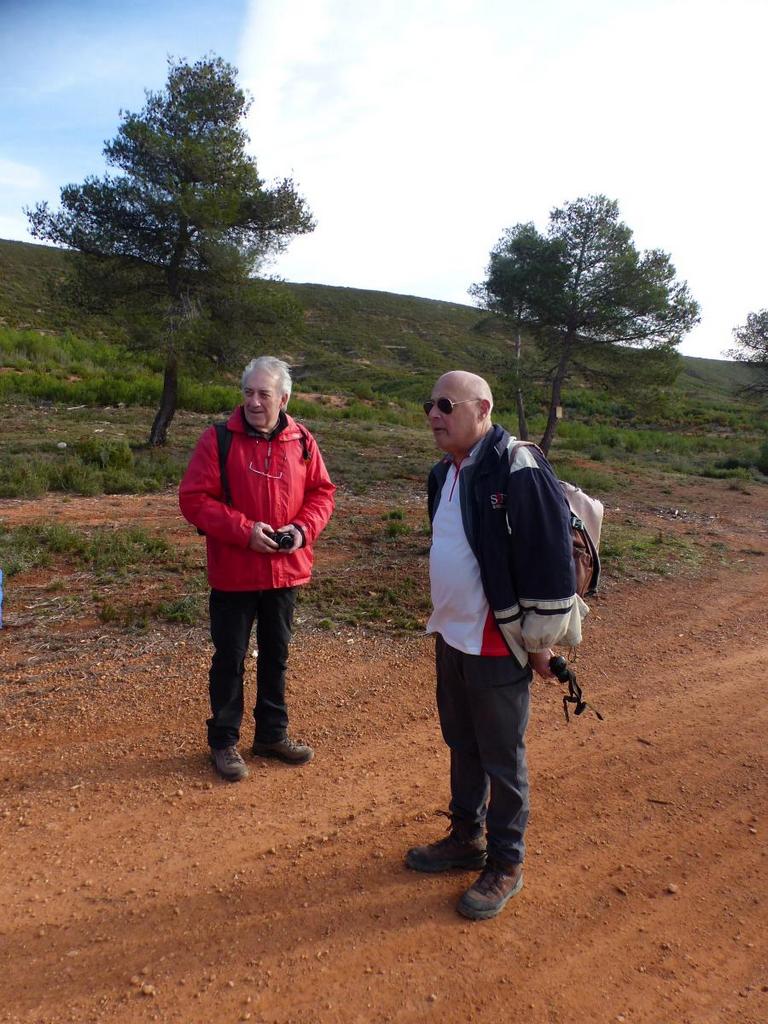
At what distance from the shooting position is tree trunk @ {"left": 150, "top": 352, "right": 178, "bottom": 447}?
14908mm

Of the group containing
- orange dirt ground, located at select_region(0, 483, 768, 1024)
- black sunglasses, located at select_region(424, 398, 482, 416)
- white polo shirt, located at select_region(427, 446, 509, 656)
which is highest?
black sunglasses, located at select_region(424, 398, 482, 416)

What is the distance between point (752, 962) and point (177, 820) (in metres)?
2.41

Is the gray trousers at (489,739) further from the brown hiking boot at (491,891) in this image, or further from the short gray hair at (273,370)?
the short gray hair at (273,370)

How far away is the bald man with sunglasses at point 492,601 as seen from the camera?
2561 millimetres

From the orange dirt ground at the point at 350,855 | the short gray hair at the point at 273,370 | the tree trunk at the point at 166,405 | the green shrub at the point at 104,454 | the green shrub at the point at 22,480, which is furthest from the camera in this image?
the tree trunk at the point at 166,405

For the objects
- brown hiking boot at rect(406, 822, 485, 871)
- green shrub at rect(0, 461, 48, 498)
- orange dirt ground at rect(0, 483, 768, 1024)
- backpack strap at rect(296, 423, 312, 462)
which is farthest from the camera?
green shrub at rect(0, 461, 48, 498)

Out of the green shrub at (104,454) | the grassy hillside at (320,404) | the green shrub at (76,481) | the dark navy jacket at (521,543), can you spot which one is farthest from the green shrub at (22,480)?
the dark navy jacket at (521,543)

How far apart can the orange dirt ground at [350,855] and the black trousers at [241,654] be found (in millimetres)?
225

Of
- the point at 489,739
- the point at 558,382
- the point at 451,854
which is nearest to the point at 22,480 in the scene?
the point at 451,854

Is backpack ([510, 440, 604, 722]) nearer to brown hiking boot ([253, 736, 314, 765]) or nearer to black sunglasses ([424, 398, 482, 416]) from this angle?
black sunglasses ([424, 398, 482, 416])

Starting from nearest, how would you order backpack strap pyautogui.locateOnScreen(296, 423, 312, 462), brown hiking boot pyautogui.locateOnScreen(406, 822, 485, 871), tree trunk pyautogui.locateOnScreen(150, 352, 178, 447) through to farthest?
brown hiking boot pyautogui.locateOnScreen(406, 822, 485, 871), backpack strap pyautogui.locateOnScreen(296, 423, 312, 462), tree trunk pyautogui.locateOnScreen(150, 352, 178, 447)

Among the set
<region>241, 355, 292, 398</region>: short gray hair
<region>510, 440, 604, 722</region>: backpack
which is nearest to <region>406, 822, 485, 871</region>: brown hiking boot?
<region>510, 440, 604, 722</region>: backpack

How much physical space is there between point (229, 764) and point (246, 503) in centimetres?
135

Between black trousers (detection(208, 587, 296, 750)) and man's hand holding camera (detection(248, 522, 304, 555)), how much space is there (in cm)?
27
